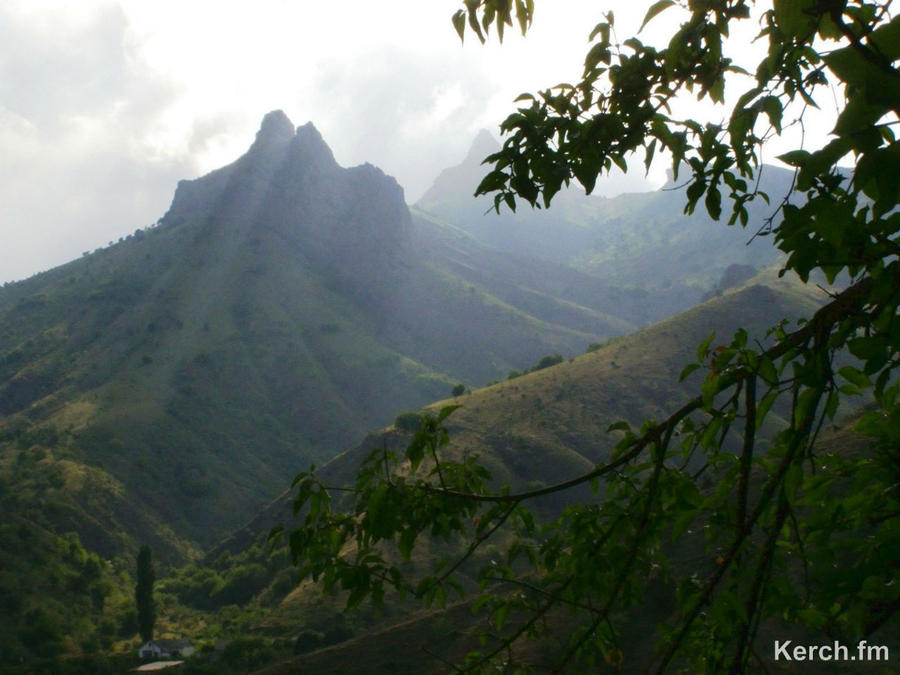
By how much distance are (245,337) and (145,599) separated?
71.2 meters

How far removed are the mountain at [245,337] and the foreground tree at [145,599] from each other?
751 inches

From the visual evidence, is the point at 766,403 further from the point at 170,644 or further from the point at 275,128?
the point at 275,128

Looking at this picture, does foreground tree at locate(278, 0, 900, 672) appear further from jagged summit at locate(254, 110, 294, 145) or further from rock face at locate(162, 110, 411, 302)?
jagged summit at locate(254, 110, 294, 145)

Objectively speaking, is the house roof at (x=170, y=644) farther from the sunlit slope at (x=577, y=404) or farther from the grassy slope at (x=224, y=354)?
the grassy slope at (x=224, y=354)

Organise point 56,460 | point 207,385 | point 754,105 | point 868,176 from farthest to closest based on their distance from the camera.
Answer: point 207,385 < point 56,460 < point 754,105 < point 868,176

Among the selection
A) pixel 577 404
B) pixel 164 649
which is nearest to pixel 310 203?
pixel 577 404

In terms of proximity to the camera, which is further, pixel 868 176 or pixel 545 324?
pixel 545 324

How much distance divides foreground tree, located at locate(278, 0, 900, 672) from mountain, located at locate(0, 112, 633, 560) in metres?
80.0

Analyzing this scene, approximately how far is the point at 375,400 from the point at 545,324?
50.6m

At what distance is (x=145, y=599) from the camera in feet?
186

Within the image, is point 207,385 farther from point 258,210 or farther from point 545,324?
point 545,324

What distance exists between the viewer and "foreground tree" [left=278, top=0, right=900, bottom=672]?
6.61 feet

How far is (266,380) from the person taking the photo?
117 meters

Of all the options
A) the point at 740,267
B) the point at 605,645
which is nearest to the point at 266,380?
the point at 740,267
